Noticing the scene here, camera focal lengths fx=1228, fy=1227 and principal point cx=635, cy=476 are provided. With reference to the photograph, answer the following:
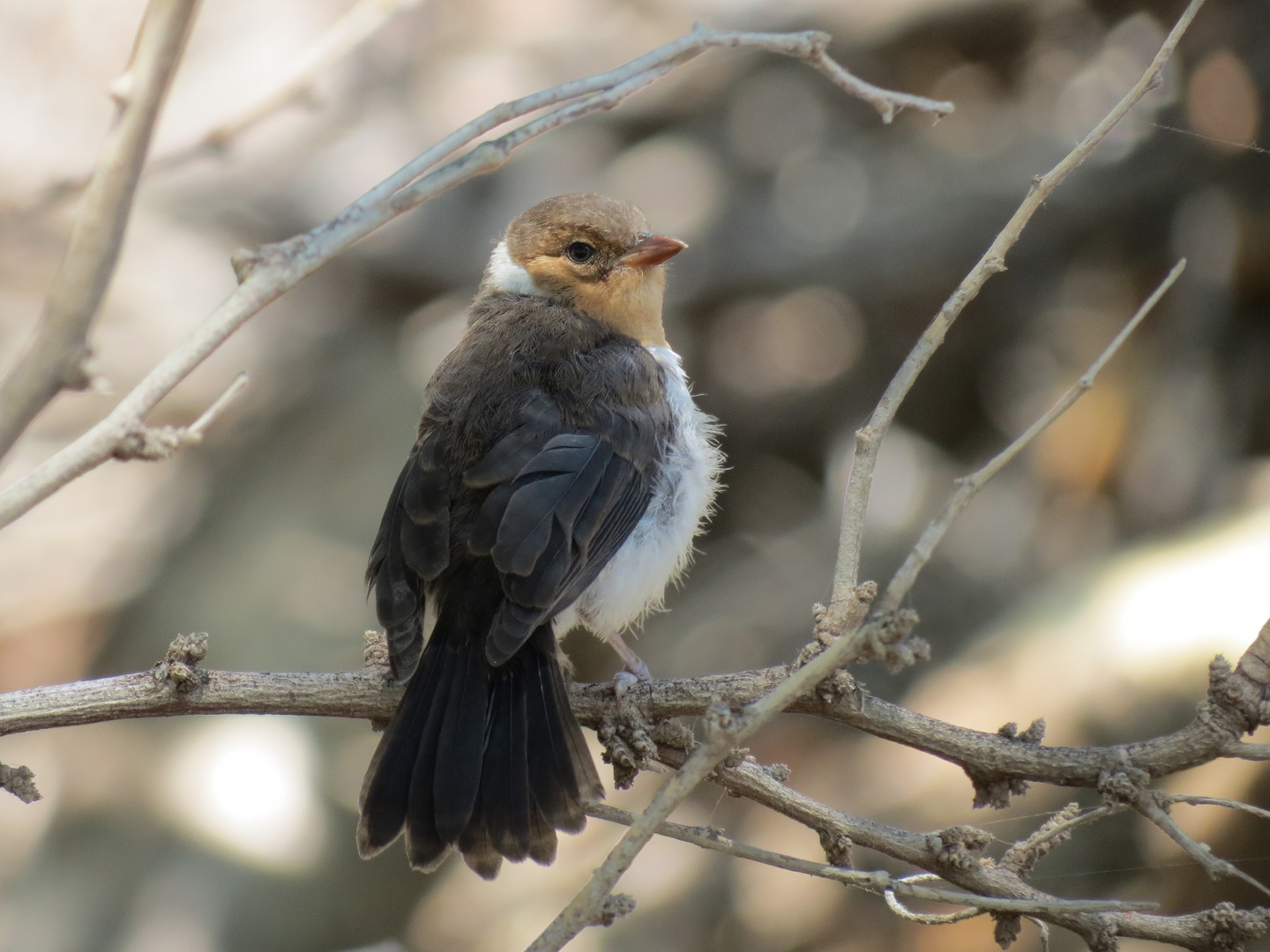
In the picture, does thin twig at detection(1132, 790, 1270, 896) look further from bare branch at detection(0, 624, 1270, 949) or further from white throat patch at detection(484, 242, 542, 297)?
white throat patch at detection(484, 242, 542, 297)

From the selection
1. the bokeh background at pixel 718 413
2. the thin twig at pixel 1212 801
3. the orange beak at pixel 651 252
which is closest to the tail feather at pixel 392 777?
the thin twig at pixel 1212 801

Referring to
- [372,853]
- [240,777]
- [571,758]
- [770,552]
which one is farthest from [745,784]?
[770,552]

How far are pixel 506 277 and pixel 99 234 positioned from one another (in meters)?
3.44

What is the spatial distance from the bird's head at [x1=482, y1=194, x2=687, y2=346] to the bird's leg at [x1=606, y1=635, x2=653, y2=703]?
114cm

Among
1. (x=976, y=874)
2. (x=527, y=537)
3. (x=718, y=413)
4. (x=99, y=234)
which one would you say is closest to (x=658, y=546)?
(x=527, y=537)

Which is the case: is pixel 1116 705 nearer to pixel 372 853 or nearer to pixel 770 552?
pixel 770 552

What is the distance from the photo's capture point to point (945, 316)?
2.15 m

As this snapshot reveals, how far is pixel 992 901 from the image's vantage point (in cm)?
199

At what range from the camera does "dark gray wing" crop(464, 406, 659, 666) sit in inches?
113

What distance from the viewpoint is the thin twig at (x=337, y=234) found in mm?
1292

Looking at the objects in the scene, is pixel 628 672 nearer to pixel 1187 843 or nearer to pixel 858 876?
pixel 858 876

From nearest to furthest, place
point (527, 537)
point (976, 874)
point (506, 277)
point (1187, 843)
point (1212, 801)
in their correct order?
point (1187, 843)
point (1212, 801)
point (976, 874)
point (527, 537)
point (506, 277)

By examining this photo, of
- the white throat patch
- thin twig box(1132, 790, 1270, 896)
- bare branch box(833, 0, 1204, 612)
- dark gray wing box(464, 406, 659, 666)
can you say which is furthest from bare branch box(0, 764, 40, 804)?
the white throat patch

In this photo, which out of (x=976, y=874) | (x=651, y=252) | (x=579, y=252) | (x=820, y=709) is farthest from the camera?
(x=579, y=252)
